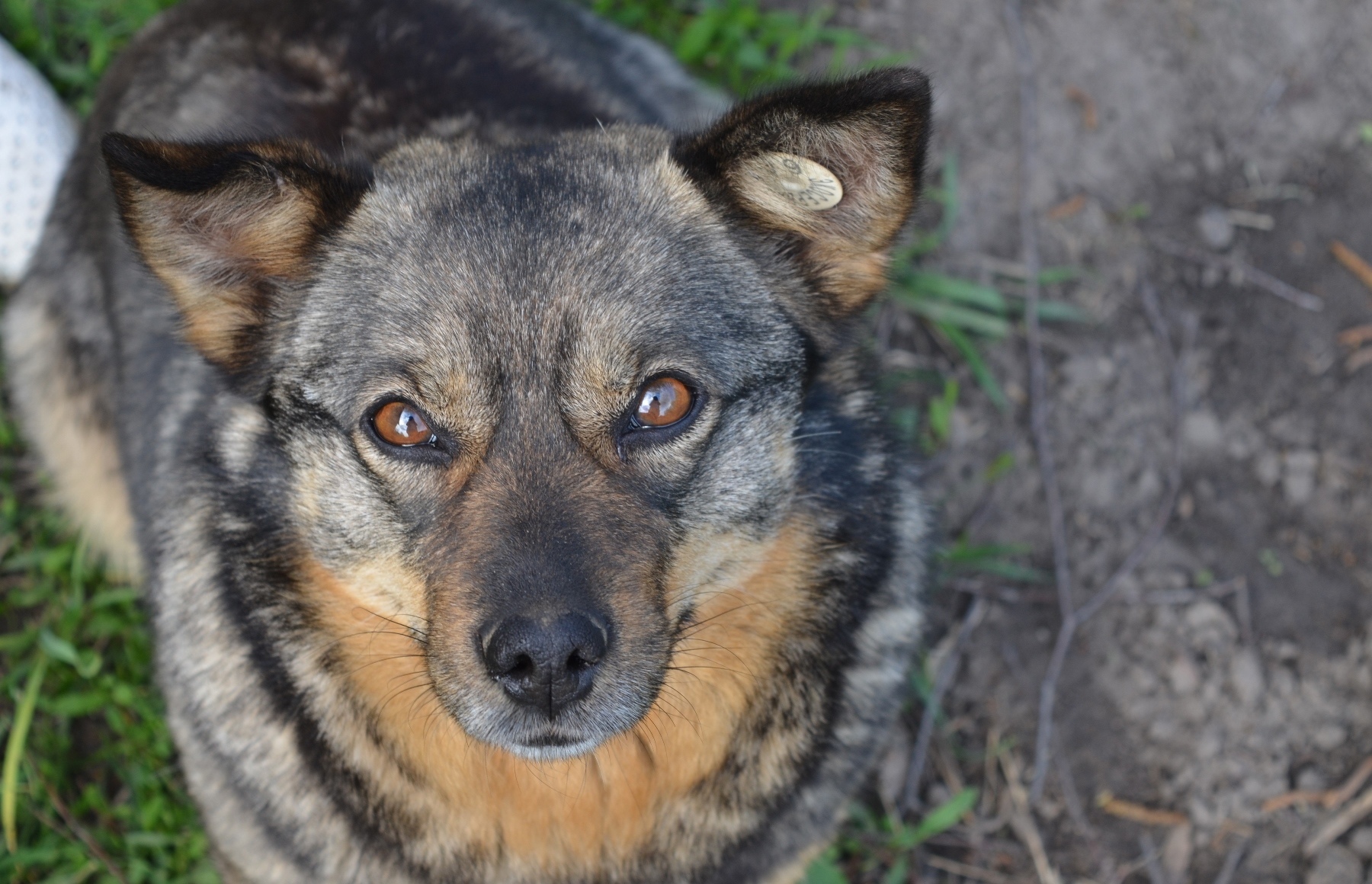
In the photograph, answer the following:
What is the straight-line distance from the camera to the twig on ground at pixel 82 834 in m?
3.95

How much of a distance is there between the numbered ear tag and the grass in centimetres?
86

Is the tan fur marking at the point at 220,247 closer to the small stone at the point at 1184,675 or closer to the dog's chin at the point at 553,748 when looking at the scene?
the dog's chin at the point at 553,748

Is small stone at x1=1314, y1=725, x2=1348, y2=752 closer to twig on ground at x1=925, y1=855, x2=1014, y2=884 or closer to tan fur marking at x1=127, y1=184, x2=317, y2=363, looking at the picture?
twig on ground at x1=925, y1=855, x2=1014, y2=884

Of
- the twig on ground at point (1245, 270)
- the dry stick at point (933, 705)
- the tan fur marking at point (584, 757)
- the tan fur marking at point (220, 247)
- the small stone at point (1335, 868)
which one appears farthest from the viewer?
the twig on ground at point (1245, 270)

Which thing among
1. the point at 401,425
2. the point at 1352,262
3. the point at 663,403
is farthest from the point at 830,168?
the point at 1352,262

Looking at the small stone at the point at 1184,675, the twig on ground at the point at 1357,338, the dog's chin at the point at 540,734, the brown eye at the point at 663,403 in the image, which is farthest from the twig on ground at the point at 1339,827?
the brown eye at the point at 663,403

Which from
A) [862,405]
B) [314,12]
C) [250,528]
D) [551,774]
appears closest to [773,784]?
[551,774]

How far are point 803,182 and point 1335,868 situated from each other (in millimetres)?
Result: 3194

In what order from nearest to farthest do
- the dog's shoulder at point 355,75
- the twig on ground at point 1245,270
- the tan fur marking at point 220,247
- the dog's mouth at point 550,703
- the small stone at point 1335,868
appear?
1. the dog's mouth at point 550,703
2. the tan fur marking at point 220,247
3. the dog's shoulder at point 355,75
4. the small stone at point 1335,868
5. the twig on ground at point 1245,270

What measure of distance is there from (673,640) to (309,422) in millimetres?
1016

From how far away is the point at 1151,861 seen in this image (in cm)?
408

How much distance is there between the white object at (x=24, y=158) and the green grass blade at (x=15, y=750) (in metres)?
1.63

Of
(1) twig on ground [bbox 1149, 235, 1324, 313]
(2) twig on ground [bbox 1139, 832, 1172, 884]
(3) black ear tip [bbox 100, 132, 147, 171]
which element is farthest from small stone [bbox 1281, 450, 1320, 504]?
(3) black ear tip [bbox 100, 132, 147, 171]

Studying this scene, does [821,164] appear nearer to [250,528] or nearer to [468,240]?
[468,240]
